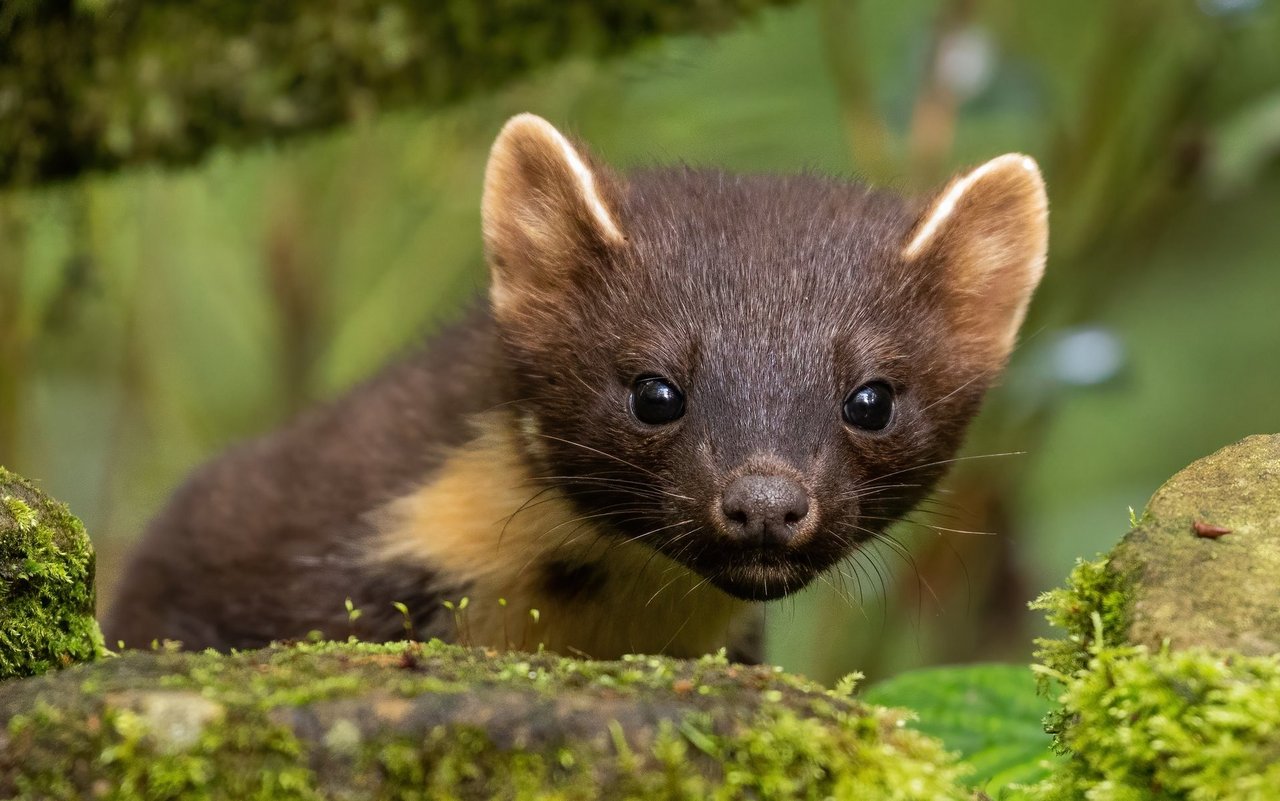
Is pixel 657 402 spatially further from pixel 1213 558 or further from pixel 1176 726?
pixel 1176 726

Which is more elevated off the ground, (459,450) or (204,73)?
(204,73)

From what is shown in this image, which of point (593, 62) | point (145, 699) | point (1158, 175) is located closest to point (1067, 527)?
point (1158, 175)

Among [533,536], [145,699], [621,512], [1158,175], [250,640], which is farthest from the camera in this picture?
[1158,175]

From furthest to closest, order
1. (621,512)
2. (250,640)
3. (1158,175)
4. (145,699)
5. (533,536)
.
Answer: (1158,175) < (250,640) < (533,536) < (621,512) < (145,699)

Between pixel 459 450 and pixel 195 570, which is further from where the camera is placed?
pixel 195 570

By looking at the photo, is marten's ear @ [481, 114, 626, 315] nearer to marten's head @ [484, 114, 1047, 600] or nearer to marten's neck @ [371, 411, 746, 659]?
marten's head @ [484, 114, 1047, 600]

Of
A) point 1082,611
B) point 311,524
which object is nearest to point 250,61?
point 311,524

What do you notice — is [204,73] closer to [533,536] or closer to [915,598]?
[533,536]
